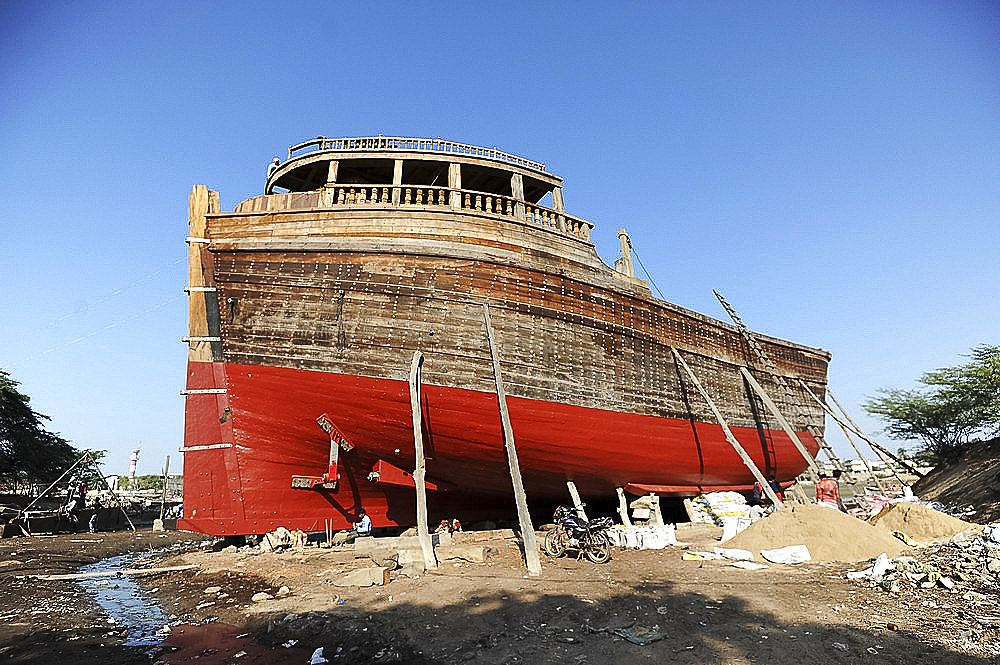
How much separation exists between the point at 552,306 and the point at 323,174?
Result: 5.88 m

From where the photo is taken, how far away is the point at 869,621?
4.71 meters

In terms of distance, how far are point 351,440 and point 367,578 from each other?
284 centimetres

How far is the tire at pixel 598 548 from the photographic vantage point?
797 cm

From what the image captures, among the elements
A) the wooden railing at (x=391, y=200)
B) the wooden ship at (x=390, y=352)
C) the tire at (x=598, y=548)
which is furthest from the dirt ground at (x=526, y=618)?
the wooden railing at (x=391, y=200)

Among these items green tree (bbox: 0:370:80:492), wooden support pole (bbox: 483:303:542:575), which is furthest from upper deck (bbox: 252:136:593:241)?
green tree (bbox: 0:370:80:492)

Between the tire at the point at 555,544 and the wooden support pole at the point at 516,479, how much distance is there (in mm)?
448

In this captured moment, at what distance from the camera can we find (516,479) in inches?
310

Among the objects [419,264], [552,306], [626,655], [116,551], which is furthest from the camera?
[116,551]

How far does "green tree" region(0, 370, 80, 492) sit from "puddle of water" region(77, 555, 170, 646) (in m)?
17.3

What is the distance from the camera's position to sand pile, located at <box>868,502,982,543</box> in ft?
28.1

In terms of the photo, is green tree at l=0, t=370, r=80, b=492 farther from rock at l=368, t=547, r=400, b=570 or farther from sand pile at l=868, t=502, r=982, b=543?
sand pile at l=868, t=502, r=982, b=543

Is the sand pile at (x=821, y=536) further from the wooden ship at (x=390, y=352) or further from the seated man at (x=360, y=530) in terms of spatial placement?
the seated man at (x=360, y=530)

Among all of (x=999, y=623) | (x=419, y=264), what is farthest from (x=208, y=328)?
(x=999, y=623)

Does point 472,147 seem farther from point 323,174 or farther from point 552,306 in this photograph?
point 552,306
